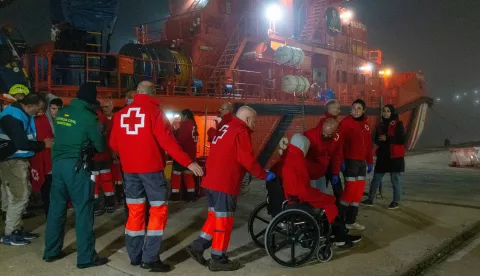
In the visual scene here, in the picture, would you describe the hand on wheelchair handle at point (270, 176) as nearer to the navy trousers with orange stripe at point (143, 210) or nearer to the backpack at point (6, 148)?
the navy trousers with orange stripe at point (143, 210)

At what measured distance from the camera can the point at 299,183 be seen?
4.11m

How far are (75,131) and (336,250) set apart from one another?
10.1ft

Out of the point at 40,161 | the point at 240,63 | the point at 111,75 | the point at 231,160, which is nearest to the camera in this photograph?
the point at 231,160

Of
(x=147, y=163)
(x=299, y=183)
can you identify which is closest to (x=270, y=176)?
(x=299, y=183)

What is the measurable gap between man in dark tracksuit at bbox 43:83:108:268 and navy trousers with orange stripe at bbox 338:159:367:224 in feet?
9.92

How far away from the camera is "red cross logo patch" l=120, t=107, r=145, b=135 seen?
3738 millimetres

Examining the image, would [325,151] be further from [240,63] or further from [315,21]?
[315,21]

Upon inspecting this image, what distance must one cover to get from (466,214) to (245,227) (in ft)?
12.0

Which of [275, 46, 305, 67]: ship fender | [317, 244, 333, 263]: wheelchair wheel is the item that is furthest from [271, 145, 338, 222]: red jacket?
[275, 46, 305, 67]: ship fender

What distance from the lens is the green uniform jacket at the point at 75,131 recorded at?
12.5ft

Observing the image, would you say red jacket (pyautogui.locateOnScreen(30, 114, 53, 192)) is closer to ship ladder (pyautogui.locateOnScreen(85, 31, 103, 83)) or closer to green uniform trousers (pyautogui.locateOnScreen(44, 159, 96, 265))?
green uniform trousers (pyautogui.locateOnScreen(44, 159, 96, 265))

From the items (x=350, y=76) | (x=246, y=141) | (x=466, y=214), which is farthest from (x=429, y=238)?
(x=350, y=76)

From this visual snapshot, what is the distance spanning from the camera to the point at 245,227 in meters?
5.45

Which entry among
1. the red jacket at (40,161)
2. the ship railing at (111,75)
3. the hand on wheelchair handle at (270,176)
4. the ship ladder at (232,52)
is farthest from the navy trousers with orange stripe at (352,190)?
the ship ladder at (232,52)
